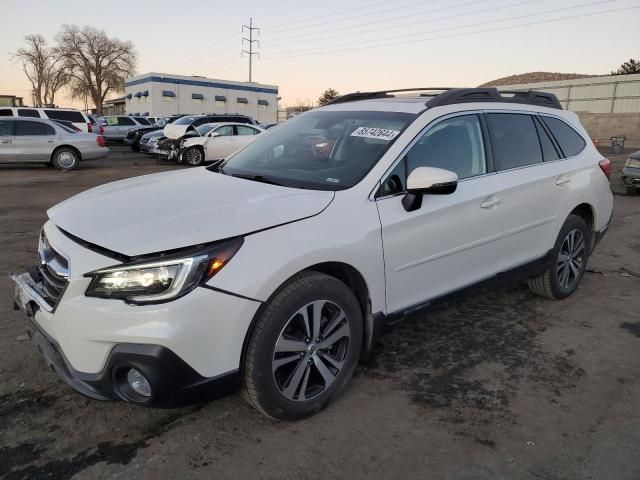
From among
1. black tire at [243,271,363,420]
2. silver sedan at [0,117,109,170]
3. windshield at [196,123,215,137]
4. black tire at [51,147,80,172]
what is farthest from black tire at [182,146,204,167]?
black tire at [243,271,363,420]

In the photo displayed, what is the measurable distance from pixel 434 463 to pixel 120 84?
73.5m

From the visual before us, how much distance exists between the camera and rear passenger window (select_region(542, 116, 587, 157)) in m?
4.38

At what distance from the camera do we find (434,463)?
95.2 inches

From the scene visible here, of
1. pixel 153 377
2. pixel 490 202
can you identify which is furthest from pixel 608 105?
pixel 153 377

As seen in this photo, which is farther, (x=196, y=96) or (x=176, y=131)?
→ (x=196, y=96)

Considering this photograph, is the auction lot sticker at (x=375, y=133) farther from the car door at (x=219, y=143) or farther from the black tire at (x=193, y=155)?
the black tire at (x=193, y=155)

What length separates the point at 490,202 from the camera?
11.5 ft

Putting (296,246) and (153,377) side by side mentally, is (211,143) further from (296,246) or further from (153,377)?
(153,377)

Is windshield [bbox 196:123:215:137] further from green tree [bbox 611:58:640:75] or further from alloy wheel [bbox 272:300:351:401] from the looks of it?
green tree [bbox 611:58:640:75]

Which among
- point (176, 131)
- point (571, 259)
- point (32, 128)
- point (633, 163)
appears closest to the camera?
point (571, 259)

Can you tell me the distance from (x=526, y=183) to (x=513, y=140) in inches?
14.0

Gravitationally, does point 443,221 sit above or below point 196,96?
below

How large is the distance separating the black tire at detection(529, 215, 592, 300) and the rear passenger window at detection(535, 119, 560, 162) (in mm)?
565

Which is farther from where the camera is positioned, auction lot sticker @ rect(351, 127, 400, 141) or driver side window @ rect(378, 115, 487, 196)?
auction lot sticker @ rect(351, 127, 400, 141)
